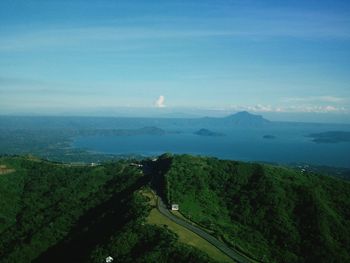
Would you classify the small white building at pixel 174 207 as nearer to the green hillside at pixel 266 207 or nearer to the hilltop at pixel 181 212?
the hilltop at pixel 181 212

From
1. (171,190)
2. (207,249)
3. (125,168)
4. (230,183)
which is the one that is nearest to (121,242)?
(207,249)

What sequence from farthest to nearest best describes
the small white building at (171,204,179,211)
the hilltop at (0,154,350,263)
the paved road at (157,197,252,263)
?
1. the small white building at (171,204,179,211)
2. the hilltop at (0,154,350,263)
3. the paved road at (157,197,252,263)

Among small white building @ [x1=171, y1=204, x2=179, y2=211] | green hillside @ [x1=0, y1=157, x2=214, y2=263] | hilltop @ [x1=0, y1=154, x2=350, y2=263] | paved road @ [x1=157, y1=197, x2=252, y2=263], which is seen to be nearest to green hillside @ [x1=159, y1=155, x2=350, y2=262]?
hilltop @ [x1=0, y1=154, x2=350, y2=263]

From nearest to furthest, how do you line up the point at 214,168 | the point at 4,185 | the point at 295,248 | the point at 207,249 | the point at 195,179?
the point at 207,249 → the point at 295,248 → the point at 195,179 → the point at 214,168 → the point at 4,185

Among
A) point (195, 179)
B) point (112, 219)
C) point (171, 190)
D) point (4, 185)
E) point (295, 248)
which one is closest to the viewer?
point (295, 248)

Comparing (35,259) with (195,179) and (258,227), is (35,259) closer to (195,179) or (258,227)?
(195,179)

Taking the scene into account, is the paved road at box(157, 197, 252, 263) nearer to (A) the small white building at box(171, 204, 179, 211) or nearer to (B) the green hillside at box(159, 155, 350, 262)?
(A) the small white building at box(171, 204, 179, 211)

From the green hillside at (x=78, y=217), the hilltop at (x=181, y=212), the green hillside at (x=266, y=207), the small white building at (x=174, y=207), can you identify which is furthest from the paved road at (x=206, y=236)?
the green hillside at (x=78, y=217)
